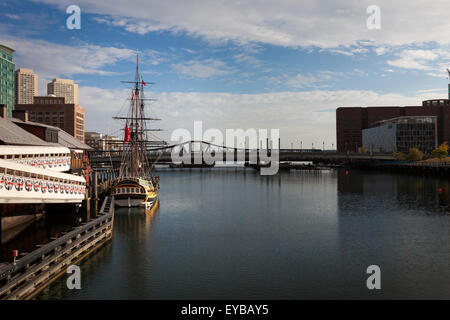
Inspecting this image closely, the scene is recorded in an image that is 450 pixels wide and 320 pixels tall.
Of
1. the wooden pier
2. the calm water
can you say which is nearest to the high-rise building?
the calm water

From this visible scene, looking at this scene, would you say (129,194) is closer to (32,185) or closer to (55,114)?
(32,185)

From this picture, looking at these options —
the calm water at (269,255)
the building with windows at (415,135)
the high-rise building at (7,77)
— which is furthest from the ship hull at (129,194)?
the high-rise building at (7,77)

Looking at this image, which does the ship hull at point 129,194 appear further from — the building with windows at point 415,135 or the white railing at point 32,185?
the building with windows at point 415,135

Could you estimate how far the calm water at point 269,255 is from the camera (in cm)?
2202

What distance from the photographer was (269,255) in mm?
29156

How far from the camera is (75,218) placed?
42.1m

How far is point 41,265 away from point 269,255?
16.5 m

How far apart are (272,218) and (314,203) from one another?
17.3 m

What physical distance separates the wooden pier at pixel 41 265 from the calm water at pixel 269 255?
0.88 metres

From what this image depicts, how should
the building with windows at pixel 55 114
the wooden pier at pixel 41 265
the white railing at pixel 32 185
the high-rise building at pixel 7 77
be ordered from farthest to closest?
the building with windows at pixel 55 114
the high-rise building at pixel 7 77
the white railing at pixel 32 185
the wooden pier at pixel 41 265

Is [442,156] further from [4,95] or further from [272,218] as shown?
[4,95]

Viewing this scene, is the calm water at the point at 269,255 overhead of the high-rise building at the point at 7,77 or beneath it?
beneath

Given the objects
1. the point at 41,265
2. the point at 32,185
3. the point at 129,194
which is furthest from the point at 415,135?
the point at 41,265
